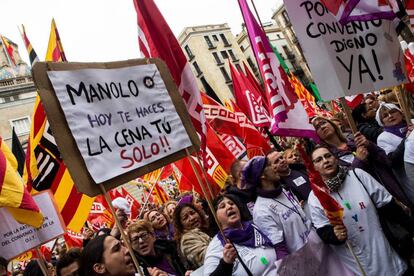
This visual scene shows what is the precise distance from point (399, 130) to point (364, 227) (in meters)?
1.62

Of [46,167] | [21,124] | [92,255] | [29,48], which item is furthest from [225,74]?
[92,255]

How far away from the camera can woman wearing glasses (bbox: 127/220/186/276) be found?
3.46m

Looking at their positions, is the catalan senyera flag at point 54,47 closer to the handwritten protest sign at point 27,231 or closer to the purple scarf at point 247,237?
the handwritten protest sign at point 27,231

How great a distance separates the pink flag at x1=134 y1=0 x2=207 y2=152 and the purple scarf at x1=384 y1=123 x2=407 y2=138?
2.07 meters

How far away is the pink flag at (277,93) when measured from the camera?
3.66m

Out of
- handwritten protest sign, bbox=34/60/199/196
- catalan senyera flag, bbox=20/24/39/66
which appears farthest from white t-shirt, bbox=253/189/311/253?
catalan senyera flag, bbox=20/24/39/66

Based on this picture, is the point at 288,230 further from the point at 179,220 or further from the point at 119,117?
the point at 119,117

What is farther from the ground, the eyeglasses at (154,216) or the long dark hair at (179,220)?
the eyeglasses at (154,216)

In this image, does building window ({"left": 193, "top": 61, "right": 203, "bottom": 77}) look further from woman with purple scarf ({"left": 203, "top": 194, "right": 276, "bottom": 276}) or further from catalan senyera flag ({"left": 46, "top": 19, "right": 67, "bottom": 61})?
woman with purple scarf ({"left": 203, "top": 194, "right": 276, "bottom": 276})

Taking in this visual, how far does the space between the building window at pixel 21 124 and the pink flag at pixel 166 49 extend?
27.2m

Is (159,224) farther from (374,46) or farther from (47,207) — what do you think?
(374,46)

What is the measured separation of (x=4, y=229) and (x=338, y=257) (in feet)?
10.2

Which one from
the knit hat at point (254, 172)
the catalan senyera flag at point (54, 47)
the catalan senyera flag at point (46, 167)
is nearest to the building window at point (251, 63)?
the catalan senyera flag at point (54, 47)

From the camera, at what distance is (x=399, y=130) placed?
13.1ft
